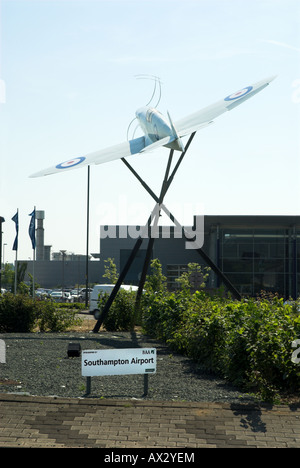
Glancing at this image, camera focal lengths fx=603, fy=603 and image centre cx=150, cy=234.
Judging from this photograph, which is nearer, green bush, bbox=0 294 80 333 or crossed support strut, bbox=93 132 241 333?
crossed support strut, bbox=93 132 241 333

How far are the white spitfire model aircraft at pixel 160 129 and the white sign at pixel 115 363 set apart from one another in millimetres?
9145

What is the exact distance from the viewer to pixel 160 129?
1795 centimetres

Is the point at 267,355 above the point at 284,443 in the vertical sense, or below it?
above

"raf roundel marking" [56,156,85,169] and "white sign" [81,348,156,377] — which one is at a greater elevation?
"raf roundel marking" [56,156,85,169]

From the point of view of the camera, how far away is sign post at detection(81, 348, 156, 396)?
345 inches

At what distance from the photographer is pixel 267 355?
30.0ft

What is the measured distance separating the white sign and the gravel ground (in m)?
0.37

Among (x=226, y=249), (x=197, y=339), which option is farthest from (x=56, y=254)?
(x=197, y=339)

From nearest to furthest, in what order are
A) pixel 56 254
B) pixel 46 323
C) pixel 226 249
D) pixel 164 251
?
pixel 46 323
pixel 226 249
pixel 164 251
pixel 56 254

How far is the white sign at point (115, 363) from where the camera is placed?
8750 millimetres

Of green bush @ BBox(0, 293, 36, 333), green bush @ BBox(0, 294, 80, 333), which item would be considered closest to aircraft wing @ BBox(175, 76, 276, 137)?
green bush @ BBox(0, 294, 80, 333)

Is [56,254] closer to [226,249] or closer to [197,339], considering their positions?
[226,249]

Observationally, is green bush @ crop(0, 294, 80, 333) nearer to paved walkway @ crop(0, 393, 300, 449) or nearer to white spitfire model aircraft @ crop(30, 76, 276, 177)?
white spitfire model aircraft @ crop(30, 76, 276, 177)
